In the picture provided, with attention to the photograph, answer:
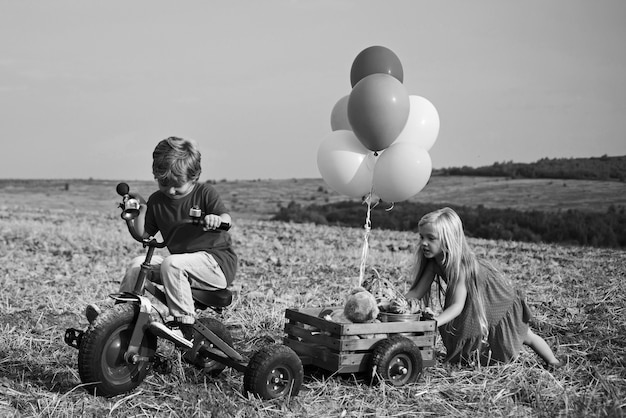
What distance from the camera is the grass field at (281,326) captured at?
13.9ft

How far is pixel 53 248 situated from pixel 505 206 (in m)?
13.9

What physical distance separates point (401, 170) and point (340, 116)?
1180 mm

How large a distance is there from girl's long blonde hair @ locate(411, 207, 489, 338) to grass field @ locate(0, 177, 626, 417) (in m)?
0.52

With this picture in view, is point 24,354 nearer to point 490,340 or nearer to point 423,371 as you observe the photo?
point 423,371

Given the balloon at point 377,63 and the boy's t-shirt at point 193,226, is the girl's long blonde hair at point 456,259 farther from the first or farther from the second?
the balloon at point 377,63

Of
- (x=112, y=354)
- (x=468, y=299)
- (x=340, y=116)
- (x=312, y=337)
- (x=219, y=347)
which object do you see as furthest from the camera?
(x=340, y=116)

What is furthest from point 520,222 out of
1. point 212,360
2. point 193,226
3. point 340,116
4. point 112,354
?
point 112,354

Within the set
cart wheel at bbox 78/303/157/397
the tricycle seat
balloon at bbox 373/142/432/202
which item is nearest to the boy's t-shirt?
the tricycle seat

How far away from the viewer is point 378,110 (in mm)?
5852

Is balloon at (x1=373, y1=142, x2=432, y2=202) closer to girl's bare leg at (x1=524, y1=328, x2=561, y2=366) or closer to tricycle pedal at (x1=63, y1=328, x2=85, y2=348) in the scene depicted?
girl's bare leg at (x1=524, y1=328, x2=561, y2=366)

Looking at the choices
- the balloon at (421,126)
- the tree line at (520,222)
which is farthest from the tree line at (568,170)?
the balloon at (421,126)

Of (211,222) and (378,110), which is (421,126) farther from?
(211,222)

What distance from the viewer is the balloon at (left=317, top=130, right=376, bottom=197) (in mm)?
6180

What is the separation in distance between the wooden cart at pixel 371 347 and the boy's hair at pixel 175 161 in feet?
4.27
